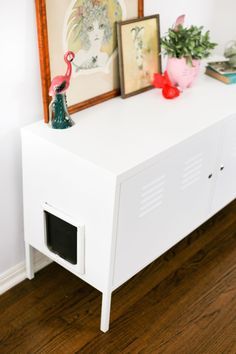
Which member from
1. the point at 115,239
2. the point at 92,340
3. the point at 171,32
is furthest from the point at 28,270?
the point at 171,32

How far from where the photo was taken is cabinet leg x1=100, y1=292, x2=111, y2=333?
1.56m

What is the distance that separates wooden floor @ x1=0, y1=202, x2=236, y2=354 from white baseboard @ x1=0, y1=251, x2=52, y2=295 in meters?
0.02

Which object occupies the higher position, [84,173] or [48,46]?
[48,46]

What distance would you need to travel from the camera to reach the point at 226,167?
6.13 feet

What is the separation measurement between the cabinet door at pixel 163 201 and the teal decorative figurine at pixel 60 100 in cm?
31

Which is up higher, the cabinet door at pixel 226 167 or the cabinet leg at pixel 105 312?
the cabinet door at pixel 226 167

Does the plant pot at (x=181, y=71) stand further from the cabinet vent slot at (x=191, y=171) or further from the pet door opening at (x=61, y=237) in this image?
the pet door opening at (x=61, y=237)

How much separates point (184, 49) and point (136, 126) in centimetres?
41

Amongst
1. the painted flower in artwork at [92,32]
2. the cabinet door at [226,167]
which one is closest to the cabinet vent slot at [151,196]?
the cabinet door at [226,167]

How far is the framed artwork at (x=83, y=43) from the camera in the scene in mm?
1471

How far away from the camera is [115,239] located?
1.44 metres

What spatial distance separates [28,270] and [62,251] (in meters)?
0.27

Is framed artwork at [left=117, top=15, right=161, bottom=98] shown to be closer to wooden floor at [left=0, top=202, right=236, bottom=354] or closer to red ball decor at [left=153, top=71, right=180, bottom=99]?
red ball decor at [left=153, top=71, right=180, bottom=99]

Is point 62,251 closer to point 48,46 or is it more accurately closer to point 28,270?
point 28,270
